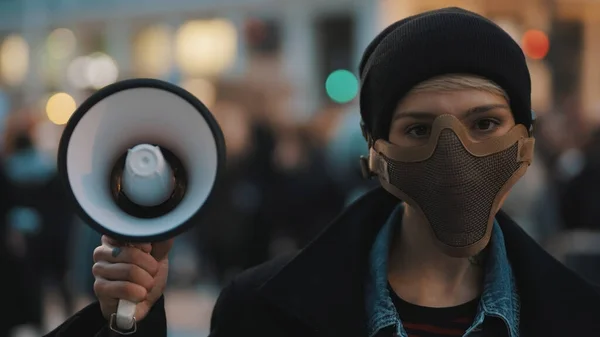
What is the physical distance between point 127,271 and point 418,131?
67cm

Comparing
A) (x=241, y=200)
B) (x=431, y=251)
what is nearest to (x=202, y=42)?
(x=241, y=200)

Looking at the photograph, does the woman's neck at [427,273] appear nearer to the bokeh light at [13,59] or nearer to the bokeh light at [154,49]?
the bokeh light at [154,49]

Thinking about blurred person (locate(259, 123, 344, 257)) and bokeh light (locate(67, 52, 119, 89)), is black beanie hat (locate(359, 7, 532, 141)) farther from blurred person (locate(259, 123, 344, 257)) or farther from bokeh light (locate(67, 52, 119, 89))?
bokeh light (locate(67, 52, 119, 89))

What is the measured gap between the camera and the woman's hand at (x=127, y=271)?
6.08 feet

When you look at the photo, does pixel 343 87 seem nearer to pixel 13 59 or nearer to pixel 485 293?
pixel 485 293

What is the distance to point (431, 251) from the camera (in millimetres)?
2148

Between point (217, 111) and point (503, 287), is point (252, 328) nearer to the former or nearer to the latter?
point (503, 287)

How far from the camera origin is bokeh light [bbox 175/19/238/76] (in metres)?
31.3

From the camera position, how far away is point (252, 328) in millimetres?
2096

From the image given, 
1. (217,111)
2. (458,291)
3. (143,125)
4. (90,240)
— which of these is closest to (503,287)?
(458,291)

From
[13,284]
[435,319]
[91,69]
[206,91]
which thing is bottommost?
[91,69]

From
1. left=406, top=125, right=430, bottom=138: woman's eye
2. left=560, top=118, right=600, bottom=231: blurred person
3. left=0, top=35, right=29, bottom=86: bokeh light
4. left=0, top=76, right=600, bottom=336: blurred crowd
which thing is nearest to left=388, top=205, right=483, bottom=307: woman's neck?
left=406, top=125, right=430, bottom=138: woman's eye

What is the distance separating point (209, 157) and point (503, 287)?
0.69 meters

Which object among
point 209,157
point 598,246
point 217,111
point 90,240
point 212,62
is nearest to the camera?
point 209,157
